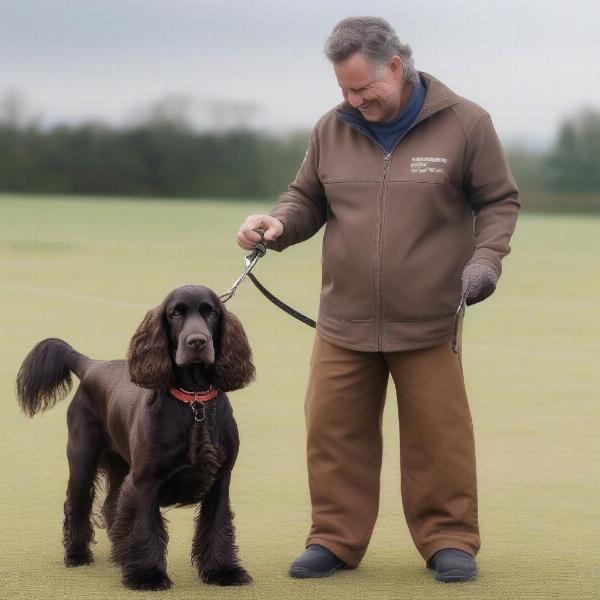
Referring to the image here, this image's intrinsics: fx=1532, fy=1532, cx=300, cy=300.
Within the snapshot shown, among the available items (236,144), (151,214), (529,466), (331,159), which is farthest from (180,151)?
(331,159)

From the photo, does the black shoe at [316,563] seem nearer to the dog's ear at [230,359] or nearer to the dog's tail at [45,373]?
the dog's ear at [230,359]

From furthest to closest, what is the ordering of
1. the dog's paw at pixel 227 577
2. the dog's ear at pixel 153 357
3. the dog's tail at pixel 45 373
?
the dog's tail at pixel 45 373 → the dog's paw at pixel 227 577 → the dog's ear at pixel 153 357

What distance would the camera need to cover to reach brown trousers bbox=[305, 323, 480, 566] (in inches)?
213

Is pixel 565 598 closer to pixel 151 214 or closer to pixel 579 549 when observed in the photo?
pixel 579 549

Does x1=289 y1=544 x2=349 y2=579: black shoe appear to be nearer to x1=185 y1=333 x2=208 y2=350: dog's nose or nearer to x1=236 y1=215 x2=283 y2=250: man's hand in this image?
x1=185 y1=333 x2=208 y2=350: dog's nose

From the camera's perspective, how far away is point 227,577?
5227 millimetres

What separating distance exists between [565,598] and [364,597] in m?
0.68

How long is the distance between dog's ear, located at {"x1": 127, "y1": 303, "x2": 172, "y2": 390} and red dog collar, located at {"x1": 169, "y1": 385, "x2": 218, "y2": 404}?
64 mm

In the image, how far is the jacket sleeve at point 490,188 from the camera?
5254 mm

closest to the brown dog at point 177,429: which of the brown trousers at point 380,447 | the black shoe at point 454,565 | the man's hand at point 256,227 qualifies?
the man's hand at point 256,227

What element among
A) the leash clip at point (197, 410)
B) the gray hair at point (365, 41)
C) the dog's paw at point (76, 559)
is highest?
the gray hair at point (365, 41)

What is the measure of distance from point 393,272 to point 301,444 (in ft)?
9.58

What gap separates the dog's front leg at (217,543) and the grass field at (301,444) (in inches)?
2.7

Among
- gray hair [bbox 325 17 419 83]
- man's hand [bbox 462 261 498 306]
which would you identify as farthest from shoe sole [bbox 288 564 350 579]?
gray hair [bbox 325 17 419 83]
